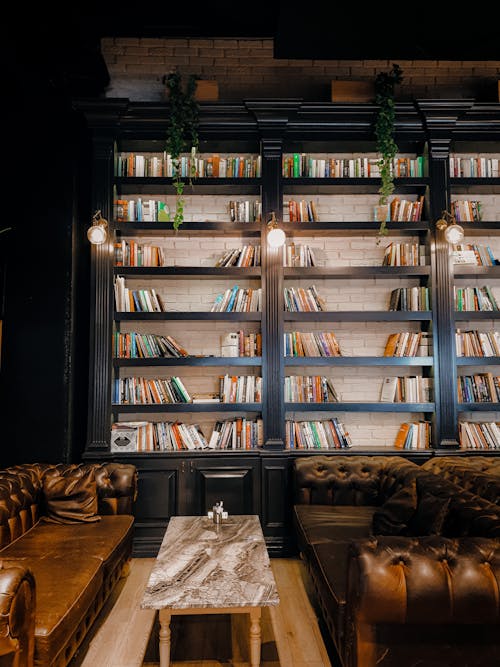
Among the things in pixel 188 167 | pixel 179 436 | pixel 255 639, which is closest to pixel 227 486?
pixel 179 436

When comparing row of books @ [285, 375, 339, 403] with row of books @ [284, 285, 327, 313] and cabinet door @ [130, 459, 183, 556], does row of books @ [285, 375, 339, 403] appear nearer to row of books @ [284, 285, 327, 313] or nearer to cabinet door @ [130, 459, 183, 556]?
row of books @ [284, 285, 327, 313]

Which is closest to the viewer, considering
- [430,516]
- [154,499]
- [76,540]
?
[430,516]

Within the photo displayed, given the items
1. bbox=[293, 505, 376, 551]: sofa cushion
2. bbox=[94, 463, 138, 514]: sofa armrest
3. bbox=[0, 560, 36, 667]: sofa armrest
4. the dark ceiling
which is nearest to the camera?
bbox=[0, 560, 36, 667]: sofa armrest

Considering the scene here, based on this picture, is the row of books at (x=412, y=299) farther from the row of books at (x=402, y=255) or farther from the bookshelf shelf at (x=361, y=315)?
the row of books at (x=402, y=255)

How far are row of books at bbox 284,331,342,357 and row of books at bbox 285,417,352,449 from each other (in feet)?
1.80

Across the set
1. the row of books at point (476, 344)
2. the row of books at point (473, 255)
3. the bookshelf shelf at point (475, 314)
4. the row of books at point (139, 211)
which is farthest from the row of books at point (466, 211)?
the row of books at point (139, 211)

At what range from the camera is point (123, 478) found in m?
3.66

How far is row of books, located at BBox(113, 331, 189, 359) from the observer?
4.20 meters

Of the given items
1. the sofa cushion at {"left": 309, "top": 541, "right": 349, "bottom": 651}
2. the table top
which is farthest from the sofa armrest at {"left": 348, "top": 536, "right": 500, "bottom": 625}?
the table top

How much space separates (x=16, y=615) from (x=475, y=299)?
383cm

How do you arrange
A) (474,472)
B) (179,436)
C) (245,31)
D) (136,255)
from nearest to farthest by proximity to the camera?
(474,472) < (179,436) < (136,255) < (245,31)

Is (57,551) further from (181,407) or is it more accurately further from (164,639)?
(181,407)

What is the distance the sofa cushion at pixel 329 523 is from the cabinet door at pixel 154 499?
0.95 m

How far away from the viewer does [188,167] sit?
14.5ft
